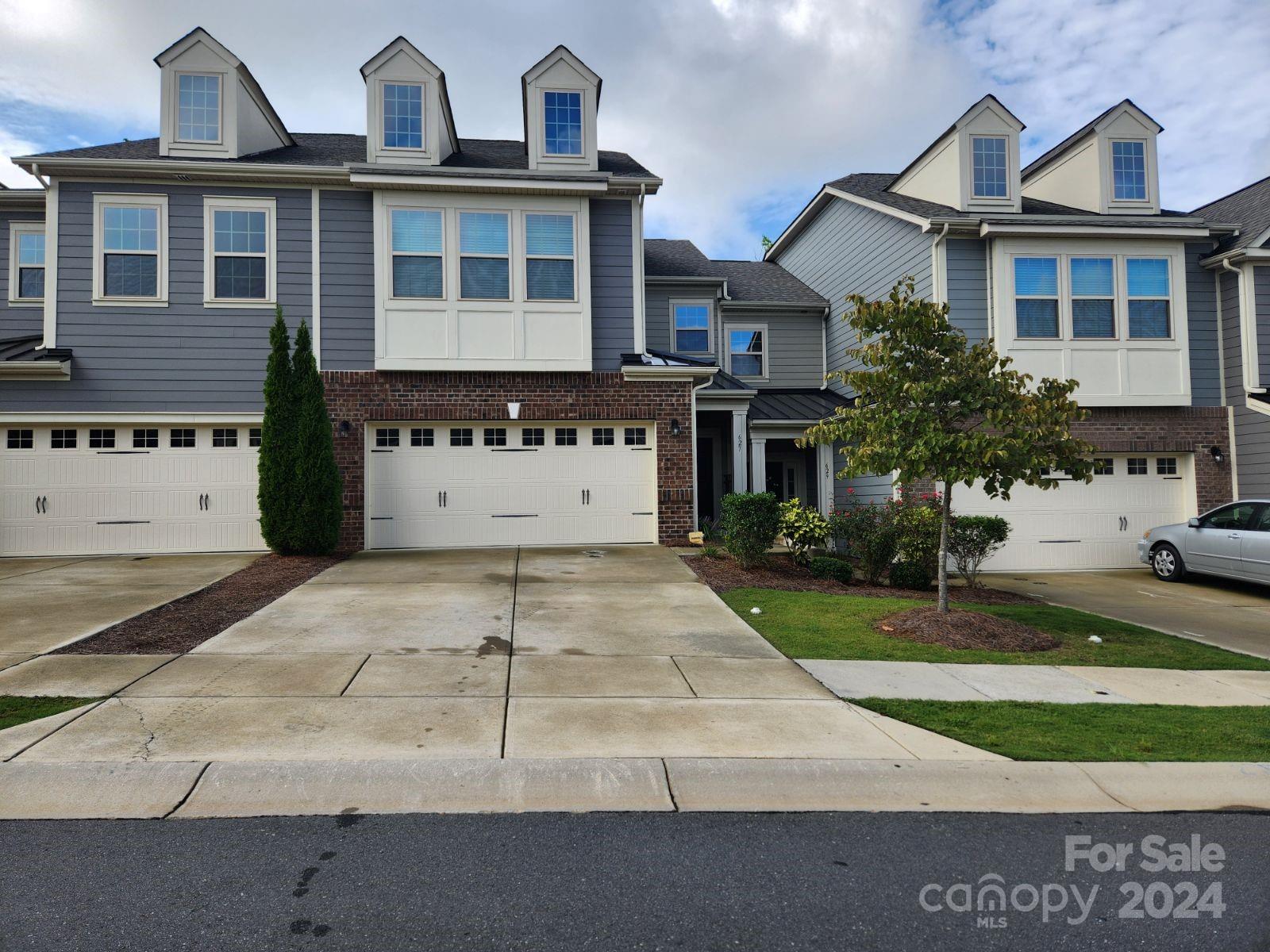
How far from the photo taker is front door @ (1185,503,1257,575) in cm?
1097

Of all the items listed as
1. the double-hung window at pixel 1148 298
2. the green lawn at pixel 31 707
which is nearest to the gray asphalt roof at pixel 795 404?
the double-hung window at pixel 1148 298

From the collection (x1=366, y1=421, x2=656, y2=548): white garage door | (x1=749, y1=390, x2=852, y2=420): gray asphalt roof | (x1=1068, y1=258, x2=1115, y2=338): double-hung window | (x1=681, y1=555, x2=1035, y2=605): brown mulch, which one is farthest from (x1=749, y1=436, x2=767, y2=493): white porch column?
(x1=1068, y1=258, x2=1115, y2=338): double-hung window

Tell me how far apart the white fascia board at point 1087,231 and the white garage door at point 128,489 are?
13.6 m

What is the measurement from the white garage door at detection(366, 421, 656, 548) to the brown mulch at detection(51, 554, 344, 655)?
2.14m

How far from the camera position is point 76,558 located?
Answer: 38.6 ft

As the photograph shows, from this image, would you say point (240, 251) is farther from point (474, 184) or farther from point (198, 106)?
point (474, 184)

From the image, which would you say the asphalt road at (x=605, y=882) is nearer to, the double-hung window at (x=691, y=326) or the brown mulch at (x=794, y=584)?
the brown mulch at (x=794, y=584)

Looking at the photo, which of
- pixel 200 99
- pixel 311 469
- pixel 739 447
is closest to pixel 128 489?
pixel 311 469

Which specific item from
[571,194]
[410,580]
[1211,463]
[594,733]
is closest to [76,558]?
[410,580]

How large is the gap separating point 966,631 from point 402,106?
491 inches

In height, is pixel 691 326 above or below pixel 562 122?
below

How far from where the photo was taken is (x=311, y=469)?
11203 mm

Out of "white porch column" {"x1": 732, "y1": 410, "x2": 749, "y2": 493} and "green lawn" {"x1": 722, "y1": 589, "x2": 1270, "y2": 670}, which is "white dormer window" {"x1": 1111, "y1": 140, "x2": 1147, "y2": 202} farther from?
"green lawn" {"x1": 722, "y1": 589, "x2": 1270, "y2": 670}

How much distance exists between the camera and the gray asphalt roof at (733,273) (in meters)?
17.6
